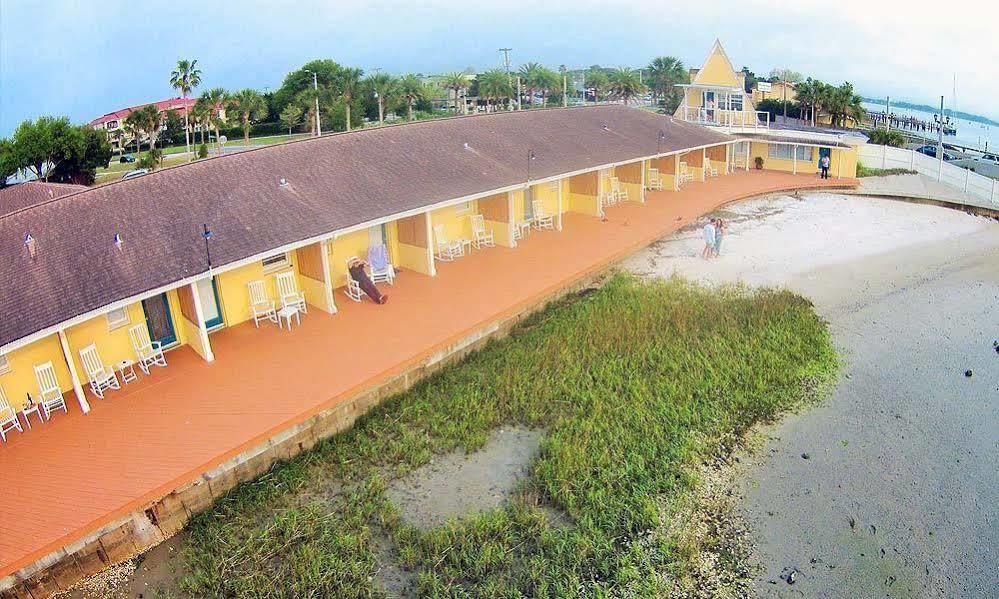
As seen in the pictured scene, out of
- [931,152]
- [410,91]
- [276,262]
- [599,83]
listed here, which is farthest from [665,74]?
[276,262]

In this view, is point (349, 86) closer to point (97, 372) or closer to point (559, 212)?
point (559, 212)

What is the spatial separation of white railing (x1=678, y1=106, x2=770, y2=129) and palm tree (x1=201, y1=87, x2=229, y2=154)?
3361cm

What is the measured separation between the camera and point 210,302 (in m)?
14.5

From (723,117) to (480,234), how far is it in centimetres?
2078

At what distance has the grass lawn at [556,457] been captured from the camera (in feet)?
29.9

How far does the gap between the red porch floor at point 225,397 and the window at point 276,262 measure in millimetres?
1309

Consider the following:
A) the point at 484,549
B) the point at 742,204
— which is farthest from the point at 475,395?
the point at 742,204

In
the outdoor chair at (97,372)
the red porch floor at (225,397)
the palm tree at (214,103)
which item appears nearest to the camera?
the red porch floor at (225,397)

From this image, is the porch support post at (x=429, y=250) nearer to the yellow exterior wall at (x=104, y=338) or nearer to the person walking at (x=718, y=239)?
the yellow exterior wall at (x=104, y=338)

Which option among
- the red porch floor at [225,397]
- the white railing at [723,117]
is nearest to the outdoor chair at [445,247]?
the red porch floor at [225,397]

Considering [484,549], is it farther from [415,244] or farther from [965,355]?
[965,355]

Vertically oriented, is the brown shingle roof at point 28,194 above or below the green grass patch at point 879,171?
above

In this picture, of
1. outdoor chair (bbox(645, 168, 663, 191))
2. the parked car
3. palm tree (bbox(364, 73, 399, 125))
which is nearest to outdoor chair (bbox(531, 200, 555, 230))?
outdoor chair (bbox(645, 168, 663, 191))

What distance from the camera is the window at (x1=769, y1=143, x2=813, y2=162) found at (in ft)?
110
